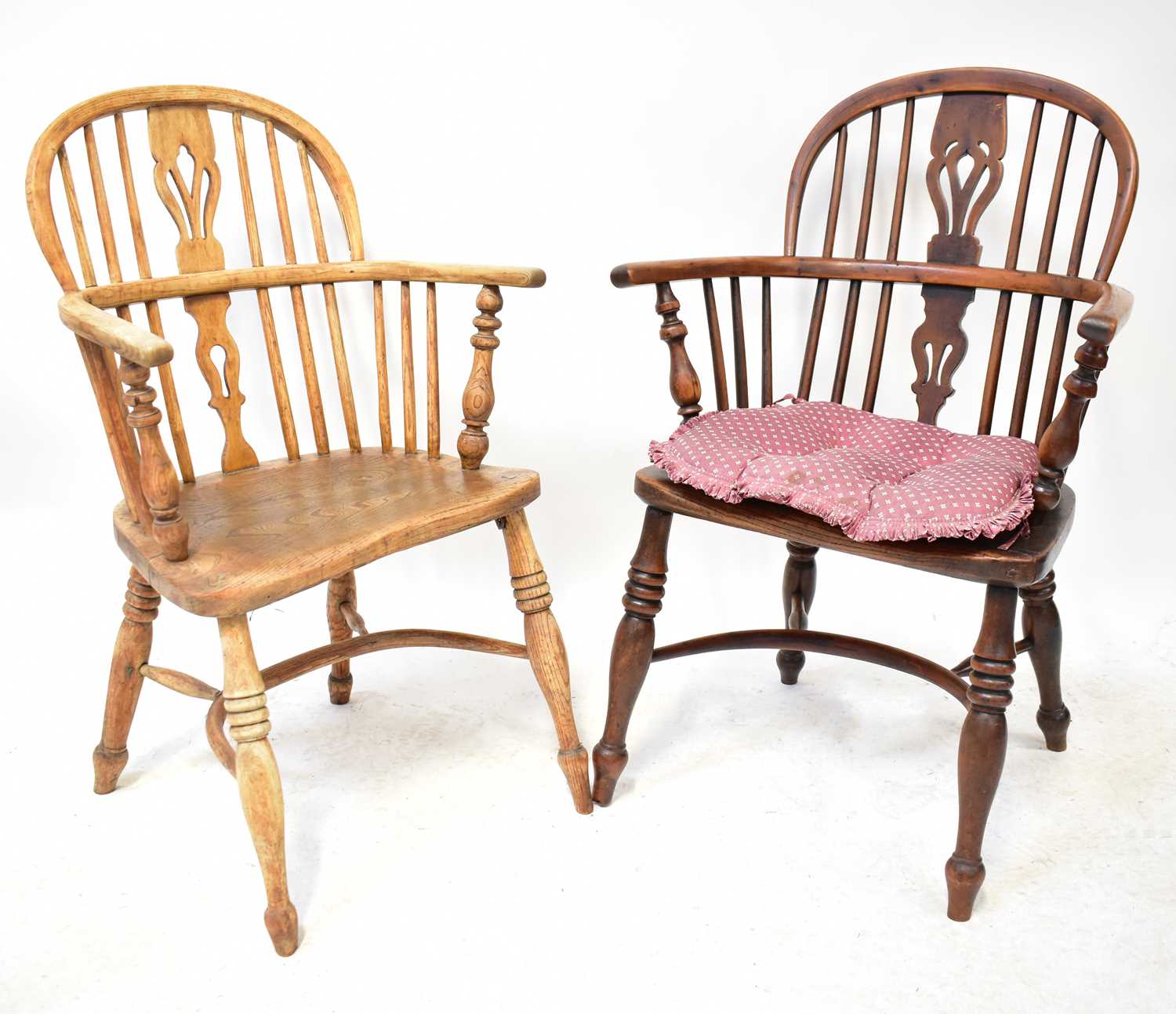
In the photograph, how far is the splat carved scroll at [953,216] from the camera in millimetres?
2037

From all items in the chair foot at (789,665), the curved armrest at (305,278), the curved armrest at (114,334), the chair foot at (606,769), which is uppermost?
the curved armrest at (114,334)

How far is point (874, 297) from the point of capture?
103 inches

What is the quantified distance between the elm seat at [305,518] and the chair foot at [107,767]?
19.5 inches

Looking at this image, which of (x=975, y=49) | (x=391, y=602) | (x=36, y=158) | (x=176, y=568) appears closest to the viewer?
(x=176, y=568)

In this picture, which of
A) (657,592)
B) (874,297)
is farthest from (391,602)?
(874,297)

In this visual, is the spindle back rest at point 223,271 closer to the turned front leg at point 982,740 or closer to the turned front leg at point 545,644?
the turned front leg at point 545,644

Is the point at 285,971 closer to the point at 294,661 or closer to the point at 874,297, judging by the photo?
the point at 294,661

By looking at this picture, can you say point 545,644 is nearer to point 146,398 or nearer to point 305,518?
point 305,518

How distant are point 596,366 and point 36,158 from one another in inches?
51.9

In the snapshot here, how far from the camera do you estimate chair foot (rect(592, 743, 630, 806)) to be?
1.95m

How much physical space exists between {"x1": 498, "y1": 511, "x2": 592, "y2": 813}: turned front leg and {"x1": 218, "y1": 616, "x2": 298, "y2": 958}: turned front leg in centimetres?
47

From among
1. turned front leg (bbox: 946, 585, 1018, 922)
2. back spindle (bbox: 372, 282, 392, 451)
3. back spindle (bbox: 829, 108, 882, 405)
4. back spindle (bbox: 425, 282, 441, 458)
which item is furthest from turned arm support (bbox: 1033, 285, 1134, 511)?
Answer: back spindle (bbox: 372, 282, 392, 451)

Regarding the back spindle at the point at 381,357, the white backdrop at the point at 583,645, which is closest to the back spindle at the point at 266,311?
the back spindle at the point at 381,357

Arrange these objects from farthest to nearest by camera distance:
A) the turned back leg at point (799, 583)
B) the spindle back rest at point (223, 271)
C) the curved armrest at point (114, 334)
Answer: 1. the turned back leg at point (799, 583)
2. the spindle back rest at point (223, 271)
3. the curved armrest at point (114, 334)
